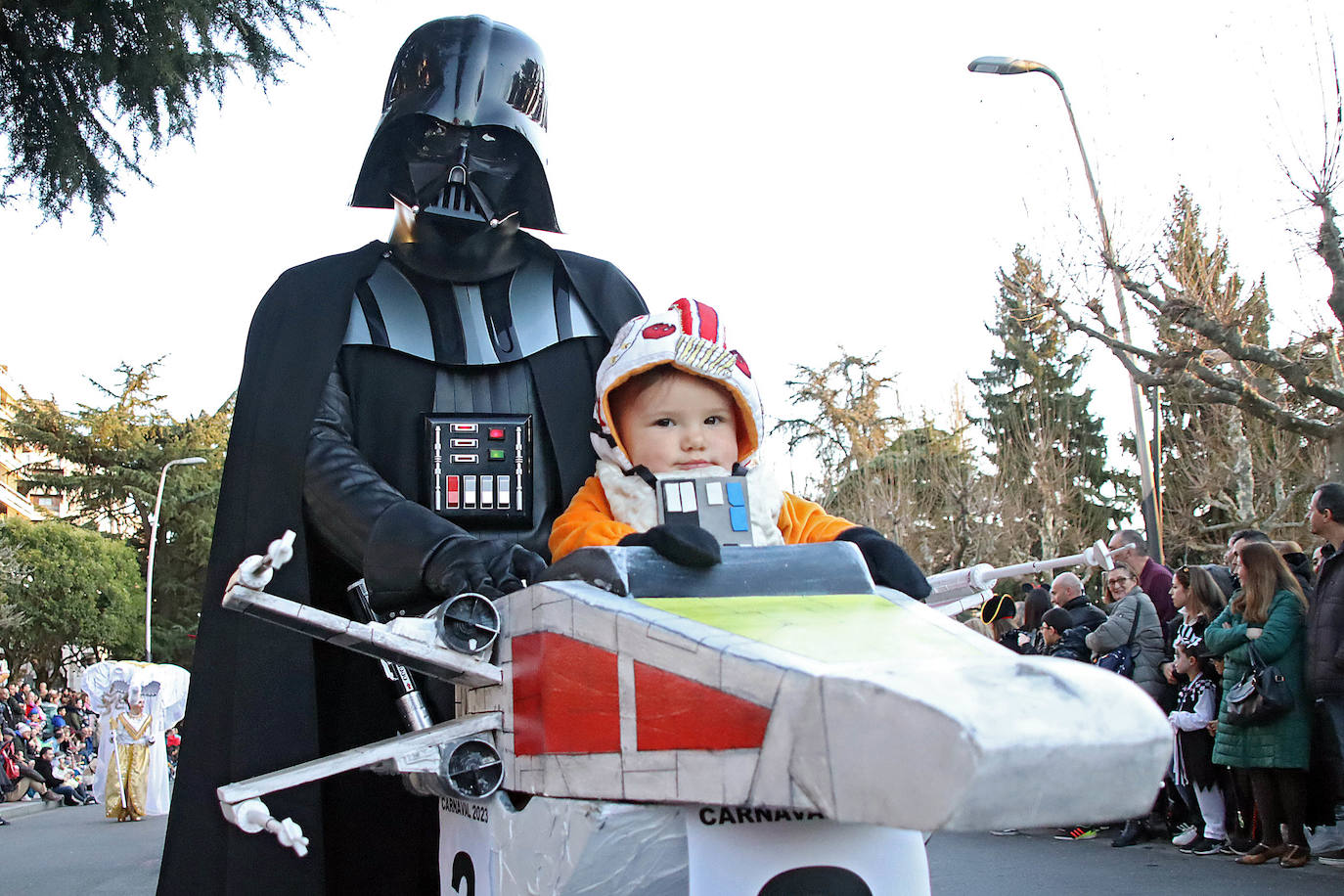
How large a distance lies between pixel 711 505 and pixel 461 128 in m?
1.20

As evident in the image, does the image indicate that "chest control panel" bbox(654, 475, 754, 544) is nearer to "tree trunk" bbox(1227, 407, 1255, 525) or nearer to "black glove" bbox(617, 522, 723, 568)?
"black glove" bbox(617, 522, 723, 568)

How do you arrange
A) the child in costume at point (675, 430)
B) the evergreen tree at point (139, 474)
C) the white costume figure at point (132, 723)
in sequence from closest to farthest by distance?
the child in costume at point (675, 430)
the white costume figure at point (132, 723)
the evergreen tree at point (139, 474)

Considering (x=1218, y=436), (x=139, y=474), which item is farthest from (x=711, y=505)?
(x=139, y=474)

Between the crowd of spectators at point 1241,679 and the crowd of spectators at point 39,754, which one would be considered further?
the crowd of spectators at point 39,754

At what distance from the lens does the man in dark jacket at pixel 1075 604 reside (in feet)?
25.9

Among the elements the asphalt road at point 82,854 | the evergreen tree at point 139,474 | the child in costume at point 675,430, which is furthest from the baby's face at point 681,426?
the evergreen tree at point 139,474

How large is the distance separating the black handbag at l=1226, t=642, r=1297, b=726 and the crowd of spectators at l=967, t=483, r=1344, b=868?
34mm

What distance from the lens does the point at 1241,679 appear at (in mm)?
5887

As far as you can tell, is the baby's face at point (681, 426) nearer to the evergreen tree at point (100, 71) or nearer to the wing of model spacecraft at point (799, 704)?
the wing of model spacecraft at point (799, 704)

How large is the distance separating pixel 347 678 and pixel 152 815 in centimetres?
1171

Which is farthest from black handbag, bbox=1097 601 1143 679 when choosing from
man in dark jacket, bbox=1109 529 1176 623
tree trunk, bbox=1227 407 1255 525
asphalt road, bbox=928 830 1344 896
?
tree trunk, bbox=1227 407 1255 525

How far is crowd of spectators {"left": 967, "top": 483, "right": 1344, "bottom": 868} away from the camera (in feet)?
18.5

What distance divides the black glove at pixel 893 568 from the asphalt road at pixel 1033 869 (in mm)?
3754

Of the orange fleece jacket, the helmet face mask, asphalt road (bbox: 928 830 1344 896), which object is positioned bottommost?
asphalt road (bbox: 928 830 1344 896)
